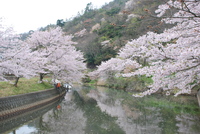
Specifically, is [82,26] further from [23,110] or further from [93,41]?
[23,110]

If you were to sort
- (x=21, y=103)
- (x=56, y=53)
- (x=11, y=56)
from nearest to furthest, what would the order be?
(x=11, y=56) < (x=21, y=103) < (x=56, y=53)

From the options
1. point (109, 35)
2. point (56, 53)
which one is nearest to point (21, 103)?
point (56, 53)

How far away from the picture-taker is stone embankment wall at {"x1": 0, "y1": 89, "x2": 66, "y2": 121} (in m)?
9.27

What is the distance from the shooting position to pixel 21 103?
1109 cm

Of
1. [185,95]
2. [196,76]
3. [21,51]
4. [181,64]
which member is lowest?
[185,95]

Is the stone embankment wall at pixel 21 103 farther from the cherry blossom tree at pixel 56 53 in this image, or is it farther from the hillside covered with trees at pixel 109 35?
the hillside covered with trees at pixel 109 35

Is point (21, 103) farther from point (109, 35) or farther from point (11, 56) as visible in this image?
point (109, 35)

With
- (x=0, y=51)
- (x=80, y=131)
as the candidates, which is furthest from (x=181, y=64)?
(x=0, y=51)

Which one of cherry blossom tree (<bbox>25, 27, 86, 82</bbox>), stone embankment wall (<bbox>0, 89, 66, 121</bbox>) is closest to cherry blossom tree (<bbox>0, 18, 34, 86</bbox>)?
stone embankment wall (<bbox>0, 89, 66, 121</bbox>)

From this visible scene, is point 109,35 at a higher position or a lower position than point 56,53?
higher

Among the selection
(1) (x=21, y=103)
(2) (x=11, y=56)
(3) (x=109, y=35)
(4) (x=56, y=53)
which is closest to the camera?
→ (2) (x=11, y=56)

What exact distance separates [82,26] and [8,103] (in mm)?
62133

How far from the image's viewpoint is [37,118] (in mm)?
10461

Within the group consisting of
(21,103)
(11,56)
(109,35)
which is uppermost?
(109,35)
